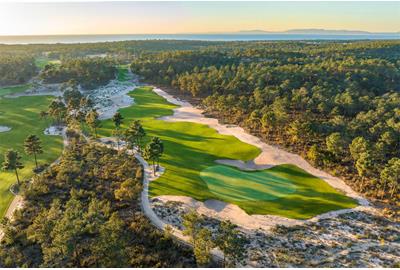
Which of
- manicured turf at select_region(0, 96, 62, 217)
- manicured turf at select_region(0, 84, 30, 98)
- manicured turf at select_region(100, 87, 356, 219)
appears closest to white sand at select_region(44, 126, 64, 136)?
manicured turf at select_region(0, 96, 62, 217)

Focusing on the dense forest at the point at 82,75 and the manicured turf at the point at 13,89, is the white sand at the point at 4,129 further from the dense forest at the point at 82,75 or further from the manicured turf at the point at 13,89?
the dense forest at the point at 82,75

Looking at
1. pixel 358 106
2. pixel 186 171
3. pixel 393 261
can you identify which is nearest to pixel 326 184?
pixel 393 261

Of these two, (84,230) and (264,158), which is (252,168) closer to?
(264,158)

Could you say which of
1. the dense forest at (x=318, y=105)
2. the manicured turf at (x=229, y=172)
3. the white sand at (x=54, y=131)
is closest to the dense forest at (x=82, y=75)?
the dense forest at (x=318, y=105)

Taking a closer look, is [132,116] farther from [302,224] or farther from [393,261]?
[393,261]

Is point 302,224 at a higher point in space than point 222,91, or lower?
lower

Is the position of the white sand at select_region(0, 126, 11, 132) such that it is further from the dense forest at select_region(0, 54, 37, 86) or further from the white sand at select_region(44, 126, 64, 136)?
A: the dense forest at select_region(0, 54, 37, 86)
